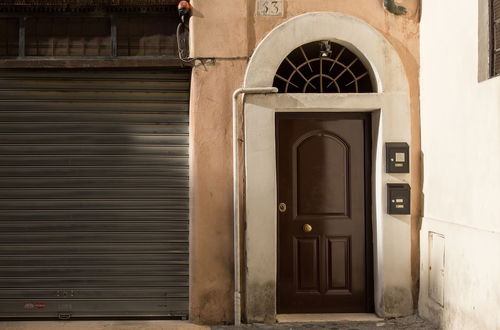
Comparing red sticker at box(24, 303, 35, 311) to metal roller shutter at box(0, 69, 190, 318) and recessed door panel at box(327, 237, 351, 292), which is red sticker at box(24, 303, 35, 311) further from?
recessed door panel at box(327, 237, 351, 292)

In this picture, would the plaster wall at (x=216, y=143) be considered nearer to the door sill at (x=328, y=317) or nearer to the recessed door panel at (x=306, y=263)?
the door sill at (x=328, y=317)

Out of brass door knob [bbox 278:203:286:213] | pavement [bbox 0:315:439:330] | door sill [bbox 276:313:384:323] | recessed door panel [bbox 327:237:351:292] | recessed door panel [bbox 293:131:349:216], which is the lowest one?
pavement [bbox 0:315:439:330]

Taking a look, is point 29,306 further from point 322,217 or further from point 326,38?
point 326,38

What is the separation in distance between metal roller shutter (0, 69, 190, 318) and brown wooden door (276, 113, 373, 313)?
1229mm

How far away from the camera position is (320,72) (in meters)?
7.14

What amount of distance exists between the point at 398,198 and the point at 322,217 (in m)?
0.93

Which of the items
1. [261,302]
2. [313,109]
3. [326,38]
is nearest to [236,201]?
[261,302]

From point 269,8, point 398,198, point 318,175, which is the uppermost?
point 269,8

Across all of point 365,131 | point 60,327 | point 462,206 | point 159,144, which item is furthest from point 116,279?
point 462,206

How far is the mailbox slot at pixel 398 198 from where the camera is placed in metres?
6.84

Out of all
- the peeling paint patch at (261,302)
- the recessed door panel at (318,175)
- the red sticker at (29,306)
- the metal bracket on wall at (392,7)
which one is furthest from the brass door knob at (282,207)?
the red sticker at (29,306)

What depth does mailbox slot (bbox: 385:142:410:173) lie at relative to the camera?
6879 mm

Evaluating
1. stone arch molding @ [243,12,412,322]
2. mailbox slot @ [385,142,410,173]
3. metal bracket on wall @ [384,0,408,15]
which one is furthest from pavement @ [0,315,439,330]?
metal bracket on wall @ [384,0,408,15]

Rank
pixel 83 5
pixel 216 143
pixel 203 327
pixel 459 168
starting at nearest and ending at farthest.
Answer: pixel 459 168 → pixel 203 327 → pixel 216 143 → pixel 83 5
